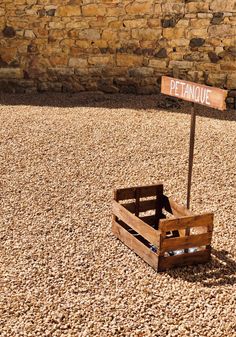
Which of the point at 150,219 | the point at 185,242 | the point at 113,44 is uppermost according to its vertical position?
the point at 113,44

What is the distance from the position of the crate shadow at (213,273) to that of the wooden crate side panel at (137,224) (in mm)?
343

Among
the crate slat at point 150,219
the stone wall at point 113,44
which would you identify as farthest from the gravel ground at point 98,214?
the stone wall at point 113,44

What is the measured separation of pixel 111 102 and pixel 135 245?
5.13 metres

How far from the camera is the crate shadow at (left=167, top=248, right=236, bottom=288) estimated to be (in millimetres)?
4465

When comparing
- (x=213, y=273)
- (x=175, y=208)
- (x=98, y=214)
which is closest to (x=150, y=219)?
(x=175, y=208)

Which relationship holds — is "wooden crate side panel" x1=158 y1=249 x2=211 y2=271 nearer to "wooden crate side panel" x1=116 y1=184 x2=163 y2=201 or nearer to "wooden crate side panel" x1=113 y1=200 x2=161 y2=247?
"wooden crate side panel" x1=113 y1=200 x2=161 y2=247

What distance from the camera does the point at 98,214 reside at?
223 inches

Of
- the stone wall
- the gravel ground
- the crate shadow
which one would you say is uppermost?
the stone wall

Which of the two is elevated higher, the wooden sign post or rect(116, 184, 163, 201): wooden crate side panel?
the wooden sign post

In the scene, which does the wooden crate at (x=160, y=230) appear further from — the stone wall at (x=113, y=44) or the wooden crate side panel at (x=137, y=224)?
the stone wall at (x=113, y=44)

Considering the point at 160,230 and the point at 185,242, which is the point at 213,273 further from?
the point at 160,230

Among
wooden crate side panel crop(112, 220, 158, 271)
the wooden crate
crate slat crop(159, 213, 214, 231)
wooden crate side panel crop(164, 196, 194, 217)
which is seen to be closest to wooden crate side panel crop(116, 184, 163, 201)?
the wooden crate

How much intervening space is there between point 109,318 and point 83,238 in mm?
1352

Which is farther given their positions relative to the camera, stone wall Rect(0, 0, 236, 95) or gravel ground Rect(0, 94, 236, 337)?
stone wall Rect(0, 0, 236, 95)
